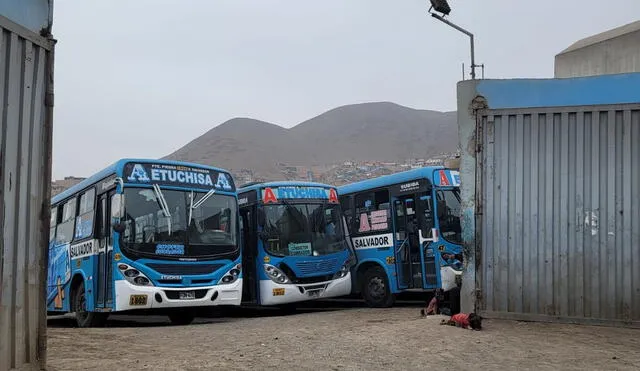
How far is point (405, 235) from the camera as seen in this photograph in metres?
12.7

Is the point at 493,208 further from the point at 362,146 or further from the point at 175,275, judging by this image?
the point at 362,146

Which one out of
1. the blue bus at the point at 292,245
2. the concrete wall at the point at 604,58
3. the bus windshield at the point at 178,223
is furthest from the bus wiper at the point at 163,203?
the concrete wall at the point at 604,58

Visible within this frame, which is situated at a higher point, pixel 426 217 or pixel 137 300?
pixel 426 217

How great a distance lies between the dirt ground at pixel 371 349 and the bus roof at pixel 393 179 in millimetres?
4866

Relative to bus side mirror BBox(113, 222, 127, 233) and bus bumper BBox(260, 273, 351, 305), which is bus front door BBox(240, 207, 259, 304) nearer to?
bus bumper BBox(260, 273, 351, 305)

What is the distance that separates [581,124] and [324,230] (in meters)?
6.49

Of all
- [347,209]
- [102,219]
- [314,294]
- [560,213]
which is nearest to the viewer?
[560,213]

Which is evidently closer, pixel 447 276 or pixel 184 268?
pixel 184 268

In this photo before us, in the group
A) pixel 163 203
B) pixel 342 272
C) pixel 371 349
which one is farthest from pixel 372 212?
pixel 371 349

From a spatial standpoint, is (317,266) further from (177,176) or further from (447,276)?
(177,176)

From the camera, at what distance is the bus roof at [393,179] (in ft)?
40.5

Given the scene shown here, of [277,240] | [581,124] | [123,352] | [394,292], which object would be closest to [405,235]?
[394,292]

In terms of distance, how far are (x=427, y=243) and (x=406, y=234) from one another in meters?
0.62

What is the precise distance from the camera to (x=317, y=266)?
1261 centimetres
